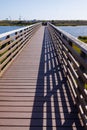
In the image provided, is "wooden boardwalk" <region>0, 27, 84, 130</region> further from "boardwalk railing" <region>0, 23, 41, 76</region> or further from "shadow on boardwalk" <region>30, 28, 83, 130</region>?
"boardwalk railing" <region>0, 23, 41, 76</region>

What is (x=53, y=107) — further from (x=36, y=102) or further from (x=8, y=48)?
(x=8, y=48)

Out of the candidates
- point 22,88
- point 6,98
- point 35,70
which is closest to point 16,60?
point 35,70

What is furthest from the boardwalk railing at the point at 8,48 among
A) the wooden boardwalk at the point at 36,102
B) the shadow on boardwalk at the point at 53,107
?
the shadow on boardwalk at the point at 53,107

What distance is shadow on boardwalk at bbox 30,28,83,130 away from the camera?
4.25m

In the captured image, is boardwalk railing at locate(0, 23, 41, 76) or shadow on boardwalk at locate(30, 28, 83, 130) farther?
boardwalk railing at locate(0, 23, 41, 76)

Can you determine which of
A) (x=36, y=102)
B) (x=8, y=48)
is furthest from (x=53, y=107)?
(x=8, y=48)

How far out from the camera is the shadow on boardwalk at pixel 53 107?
4250mm

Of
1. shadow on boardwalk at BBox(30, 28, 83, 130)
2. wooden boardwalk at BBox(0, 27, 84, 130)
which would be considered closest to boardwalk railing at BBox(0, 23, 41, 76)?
wooden boardwalk at BBox(0, 27, 84, 130)

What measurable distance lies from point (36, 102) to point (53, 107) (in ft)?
1.23

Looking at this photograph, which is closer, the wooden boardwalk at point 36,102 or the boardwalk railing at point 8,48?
the wooden boardwalk at point 36,102

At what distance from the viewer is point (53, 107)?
4.96 metres

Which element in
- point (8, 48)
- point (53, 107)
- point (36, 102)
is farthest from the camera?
point (8, 48)

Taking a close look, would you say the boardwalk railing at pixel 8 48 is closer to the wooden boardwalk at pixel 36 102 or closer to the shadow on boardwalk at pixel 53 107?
the wooden boardwalk at pixel 36 102

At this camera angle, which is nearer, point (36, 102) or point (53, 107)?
point (53, 107)
